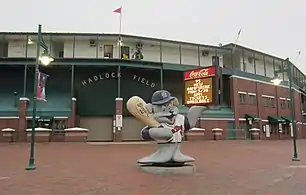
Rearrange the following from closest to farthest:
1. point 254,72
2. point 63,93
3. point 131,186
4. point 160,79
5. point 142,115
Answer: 1. point 131,186
2. point 142,115
3. point 63,93
4. point 160,79
5. point 254,72

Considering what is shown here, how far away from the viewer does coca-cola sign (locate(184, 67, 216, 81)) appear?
36.4ft

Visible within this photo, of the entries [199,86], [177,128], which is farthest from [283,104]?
[177,128]

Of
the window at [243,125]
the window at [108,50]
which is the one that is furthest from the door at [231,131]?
the window at [108,50]

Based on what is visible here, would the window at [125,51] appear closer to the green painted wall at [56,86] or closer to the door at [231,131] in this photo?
the green painted wall at [56,86]

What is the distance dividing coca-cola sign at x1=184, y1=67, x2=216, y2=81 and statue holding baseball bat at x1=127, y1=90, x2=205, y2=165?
156 centimetres

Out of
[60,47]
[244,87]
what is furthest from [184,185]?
[244,87]

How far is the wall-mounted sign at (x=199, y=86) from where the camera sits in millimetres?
11031

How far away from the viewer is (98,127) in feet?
111

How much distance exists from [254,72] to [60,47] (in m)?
25.5

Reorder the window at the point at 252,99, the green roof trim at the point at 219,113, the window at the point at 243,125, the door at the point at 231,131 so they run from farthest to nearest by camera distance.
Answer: the window at the point at 252,99, the window at the point at 243,125, the door at the point at 231,131, the green roof trim at the point at 219,113

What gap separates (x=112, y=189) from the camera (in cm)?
773

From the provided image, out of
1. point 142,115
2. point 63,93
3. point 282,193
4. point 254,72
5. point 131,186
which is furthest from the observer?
point 254,72

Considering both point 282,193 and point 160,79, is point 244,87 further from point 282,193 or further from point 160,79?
point 282,193

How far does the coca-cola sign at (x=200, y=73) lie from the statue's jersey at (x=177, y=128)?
1.82 meters
